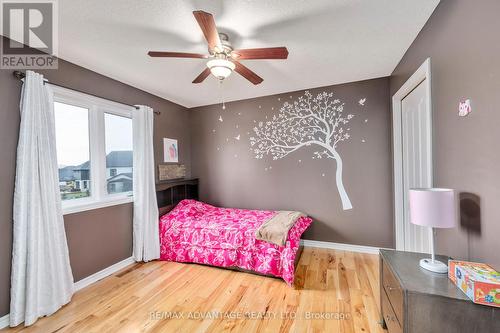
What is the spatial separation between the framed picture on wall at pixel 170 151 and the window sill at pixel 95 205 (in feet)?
3.00

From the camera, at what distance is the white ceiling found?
1.56m

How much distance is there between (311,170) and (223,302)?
7.20ft

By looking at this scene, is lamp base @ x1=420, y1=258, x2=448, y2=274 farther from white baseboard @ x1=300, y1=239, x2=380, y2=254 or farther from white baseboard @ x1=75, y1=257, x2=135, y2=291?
white baseboard @ x1=75, y1=257, x2=135, y2=291

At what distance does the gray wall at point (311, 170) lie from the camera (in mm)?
3035

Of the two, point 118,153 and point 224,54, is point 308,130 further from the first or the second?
point 118,153

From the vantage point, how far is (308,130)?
3377 mm

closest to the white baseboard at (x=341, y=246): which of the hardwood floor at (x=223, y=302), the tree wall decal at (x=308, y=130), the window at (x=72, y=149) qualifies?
the hardwood floor at (x=223, y=302)

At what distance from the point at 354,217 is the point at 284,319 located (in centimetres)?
192

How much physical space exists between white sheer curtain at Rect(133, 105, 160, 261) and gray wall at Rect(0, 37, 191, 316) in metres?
0.17

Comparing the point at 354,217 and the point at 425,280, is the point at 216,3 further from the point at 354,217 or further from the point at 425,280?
the point at 354,217

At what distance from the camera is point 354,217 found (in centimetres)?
317

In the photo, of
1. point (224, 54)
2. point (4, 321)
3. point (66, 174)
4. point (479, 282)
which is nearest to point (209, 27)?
point (224, 54)

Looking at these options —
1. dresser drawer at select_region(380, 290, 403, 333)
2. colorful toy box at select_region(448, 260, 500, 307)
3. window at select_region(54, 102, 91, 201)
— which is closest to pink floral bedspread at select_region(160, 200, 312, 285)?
dresser drawer at select_region(380, 290, 403, 333)

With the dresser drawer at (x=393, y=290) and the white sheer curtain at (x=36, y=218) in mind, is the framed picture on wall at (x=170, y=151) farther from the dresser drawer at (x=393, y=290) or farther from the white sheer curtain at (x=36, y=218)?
the dresser drawer at (x=393, y=290)
